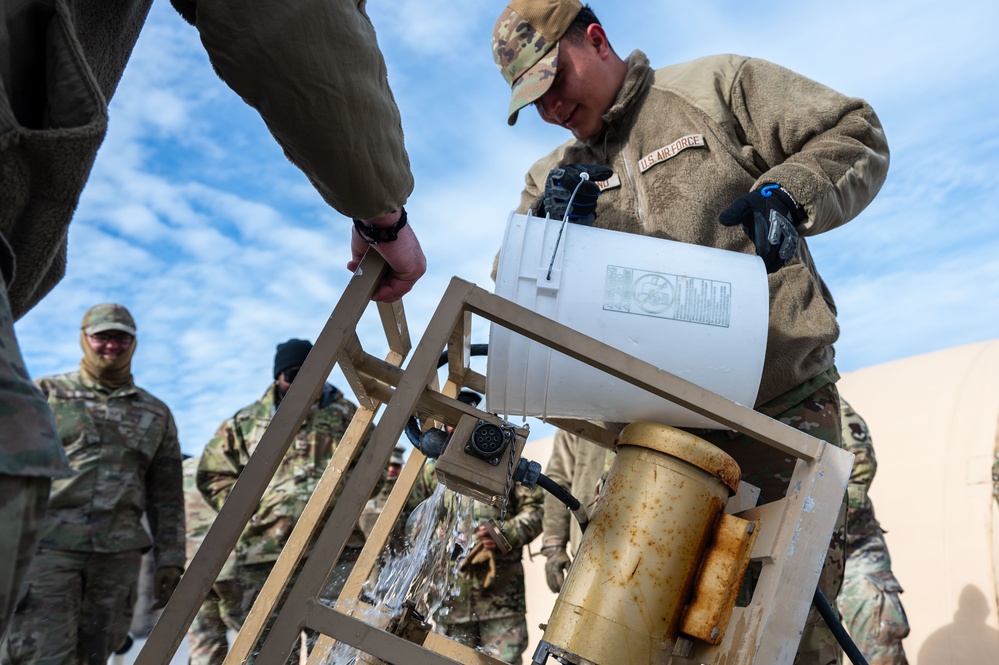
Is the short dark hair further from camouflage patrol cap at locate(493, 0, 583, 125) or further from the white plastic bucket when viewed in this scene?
the white plastic bucket

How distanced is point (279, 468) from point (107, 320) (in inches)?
50.7

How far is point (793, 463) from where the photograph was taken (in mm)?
2219

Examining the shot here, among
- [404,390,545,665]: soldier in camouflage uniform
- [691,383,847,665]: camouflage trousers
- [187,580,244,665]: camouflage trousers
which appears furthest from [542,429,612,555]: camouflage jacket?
[691,383,847,665]: camouflage trousers

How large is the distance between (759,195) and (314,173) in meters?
1.08

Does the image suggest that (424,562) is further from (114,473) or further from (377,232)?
(114,473)

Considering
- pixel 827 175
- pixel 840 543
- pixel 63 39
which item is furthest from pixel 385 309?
pixel 840 543

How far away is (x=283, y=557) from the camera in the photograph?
1.98 metres

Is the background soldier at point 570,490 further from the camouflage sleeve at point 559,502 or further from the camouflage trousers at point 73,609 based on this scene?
the camouflage trousers at point 73,609

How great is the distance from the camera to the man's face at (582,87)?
2508 millimetres

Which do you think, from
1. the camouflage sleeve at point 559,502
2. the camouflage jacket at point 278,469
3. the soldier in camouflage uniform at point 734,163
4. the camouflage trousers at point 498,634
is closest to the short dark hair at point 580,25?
the soldier in camouflage uniform at point 734,163

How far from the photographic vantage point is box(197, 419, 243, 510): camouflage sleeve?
17.3ft

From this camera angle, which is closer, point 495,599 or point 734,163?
point 734,163

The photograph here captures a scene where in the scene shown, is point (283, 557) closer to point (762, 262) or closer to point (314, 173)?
point (314, 173)

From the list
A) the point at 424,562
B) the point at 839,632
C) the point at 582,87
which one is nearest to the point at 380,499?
the point at 424,562
